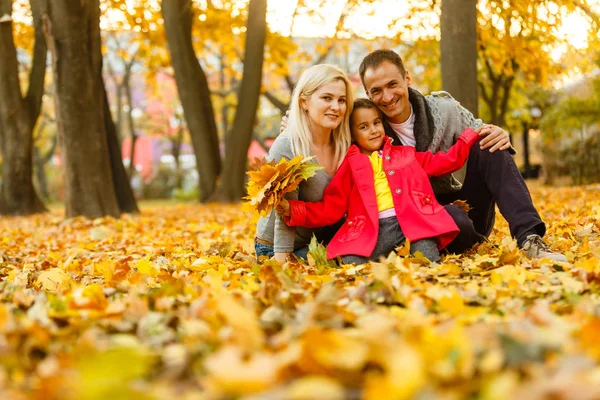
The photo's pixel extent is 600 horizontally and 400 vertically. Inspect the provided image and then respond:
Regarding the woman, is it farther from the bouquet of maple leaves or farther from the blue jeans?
the bouquet of maple leaves

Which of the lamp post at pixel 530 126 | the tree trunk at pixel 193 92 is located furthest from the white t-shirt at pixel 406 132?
the lamp post at pixel 530 126

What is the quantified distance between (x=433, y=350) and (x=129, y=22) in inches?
576

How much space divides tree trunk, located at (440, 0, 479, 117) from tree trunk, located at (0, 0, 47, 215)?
8547 millimetres

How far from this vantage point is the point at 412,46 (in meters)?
16.7

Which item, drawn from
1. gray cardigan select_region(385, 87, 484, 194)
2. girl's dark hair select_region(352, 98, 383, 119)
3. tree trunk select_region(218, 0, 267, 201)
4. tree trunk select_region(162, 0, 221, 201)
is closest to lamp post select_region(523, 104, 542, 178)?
tree trunk select_region(162, 0, 221, 201)

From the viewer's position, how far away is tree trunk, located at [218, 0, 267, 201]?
39.8 ft

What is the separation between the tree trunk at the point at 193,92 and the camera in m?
13.1

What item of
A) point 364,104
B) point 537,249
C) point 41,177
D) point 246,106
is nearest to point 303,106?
point 364,104

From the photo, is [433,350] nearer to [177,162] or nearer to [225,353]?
[225,353]

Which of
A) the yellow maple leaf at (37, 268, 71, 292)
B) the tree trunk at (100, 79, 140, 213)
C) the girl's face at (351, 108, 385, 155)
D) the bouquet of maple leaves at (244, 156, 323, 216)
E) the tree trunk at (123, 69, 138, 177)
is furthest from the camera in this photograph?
the tree trunk at (123, 69, 138, 177)

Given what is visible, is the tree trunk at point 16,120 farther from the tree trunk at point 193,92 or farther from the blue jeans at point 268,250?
the blue jeans at point 268,250

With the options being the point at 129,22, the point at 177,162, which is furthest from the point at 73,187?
the point at 177,162

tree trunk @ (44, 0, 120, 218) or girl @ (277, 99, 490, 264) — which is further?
tree trunk @ (44, 0, 120, 218)

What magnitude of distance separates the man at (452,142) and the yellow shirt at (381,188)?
14.1 inches
